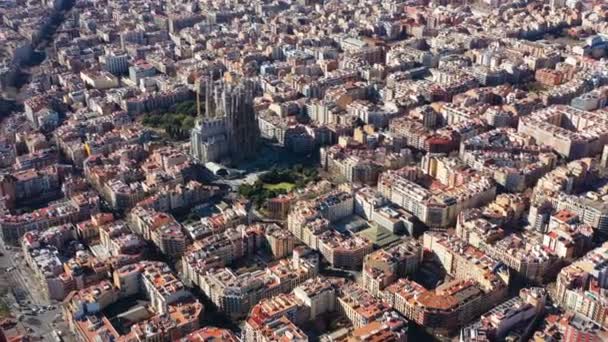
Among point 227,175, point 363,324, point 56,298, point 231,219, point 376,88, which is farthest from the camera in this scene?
point 376,88

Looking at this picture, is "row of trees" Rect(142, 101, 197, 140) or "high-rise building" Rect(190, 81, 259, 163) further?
"row of trees" Rect(142, 101, 197, 140)

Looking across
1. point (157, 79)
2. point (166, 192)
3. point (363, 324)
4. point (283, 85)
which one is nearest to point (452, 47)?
point (283, 85)

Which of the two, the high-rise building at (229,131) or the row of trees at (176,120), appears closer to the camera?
the high-rise building at (229,131)

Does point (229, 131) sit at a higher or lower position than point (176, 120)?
higher

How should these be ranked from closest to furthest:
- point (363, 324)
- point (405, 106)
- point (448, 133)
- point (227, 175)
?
1. point (363, 324)
2. point (227, 175)
3. point (448, 133)
4. point (405, 106)

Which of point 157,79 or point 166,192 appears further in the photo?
point 157,79

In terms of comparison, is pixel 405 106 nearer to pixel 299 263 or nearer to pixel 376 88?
pixel 376 88

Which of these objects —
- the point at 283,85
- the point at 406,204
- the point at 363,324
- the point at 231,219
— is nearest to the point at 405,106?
the point at 283,85

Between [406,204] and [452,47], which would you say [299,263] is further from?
[452,47]

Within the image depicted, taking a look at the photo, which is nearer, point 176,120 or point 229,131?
point 229,131
